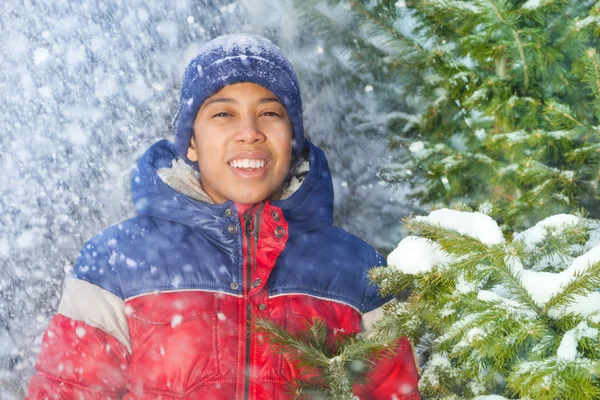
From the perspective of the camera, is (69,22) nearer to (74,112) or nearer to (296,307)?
(74,112)

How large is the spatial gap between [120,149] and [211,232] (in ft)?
10.0

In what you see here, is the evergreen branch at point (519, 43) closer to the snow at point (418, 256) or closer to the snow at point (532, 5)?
the snow at point (532, 5)

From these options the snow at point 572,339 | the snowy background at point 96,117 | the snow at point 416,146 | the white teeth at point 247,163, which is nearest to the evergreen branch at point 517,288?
the snow at point 572,339

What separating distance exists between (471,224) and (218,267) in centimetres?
122

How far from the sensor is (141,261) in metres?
2.78

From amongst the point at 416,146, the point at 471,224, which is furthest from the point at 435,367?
the point at 416,146

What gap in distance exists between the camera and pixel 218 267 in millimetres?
2764

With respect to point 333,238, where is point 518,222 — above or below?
below

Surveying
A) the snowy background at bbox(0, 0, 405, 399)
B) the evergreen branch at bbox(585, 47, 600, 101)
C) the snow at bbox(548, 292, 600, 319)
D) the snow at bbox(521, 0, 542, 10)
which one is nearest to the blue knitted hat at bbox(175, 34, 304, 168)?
the snow at bbox(521, 0, 542, 10)

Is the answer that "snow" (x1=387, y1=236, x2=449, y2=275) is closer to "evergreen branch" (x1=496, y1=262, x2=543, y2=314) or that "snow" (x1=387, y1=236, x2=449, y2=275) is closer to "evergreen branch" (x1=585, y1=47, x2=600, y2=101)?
"evergreen branch" (x1=496, y1=262, x2=543, y2=314)

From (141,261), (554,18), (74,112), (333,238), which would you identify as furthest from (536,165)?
(74,112)

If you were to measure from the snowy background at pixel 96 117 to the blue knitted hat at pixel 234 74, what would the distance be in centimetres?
223

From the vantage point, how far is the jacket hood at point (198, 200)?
9.35 ft

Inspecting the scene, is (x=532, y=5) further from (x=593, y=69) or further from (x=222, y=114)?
Answer: (x=222, y=114)
